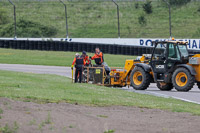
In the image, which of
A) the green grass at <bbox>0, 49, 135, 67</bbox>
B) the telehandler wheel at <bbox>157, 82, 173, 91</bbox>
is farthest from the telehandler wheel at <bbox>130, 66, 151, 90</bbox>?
the green grass at <bbox>0, 49, 135, 67</bbox>

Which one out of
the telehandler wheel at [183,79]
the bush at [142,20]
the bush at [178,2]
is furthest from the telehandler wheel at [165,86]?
the bush at [178,2]

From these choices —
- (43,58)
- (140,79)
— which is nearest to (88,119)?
(140,79)

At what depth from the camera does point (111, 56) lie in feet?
125

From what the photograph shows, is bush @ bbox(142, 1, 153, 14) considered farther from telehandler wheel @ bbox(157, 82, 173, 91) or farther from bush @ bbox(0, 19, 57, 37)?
telehandler wheel @ bbox(157, 82, 173, 91)

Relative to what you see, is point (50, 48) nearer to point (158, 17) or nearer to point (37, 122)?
point (158, 17)

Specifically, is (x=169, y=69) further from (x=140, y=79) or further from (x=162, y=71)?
(x=140, y=79)

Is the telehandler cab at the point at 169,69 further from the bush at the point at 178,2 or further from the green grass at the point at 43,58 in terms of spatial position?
the bush at the point at 178,2

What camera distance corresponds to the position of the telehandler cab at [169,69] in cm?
1691

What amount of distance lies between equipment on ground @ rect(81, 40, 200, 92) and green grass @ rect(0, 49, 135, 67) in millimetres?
14264

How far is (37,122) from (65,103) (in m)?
2.75

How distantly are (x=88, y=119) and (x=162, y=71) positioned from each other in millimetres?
9138

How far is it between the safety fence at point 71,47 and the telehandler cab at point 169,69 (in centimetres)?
1677

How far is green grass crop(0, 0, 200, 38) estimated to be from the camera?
47200 millimetres

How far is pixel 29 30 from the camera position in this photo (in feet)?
183
